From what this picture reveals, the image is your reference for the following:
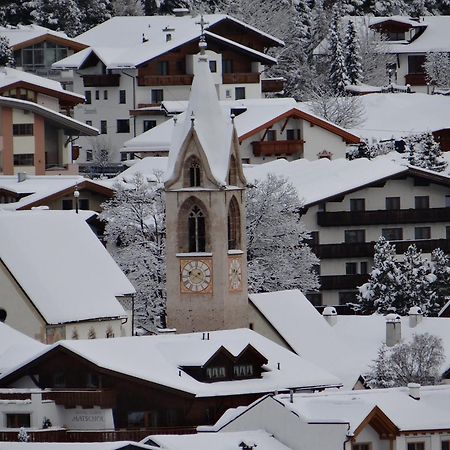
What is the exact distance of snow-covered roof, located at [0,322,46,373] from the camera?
83.6m

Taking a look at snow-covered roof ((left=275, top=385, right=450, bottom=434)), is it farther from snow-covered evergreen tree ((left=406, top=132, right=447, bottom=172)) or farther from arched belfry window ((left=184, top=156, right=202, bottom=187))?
snow-covered evergreen tree ((left=406, top=132, right=447, bottom=172))

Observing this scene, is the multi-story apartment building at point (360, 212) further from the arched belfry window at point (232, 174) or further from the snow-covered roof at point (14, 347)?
the snow-covered roof at point (14, 347)

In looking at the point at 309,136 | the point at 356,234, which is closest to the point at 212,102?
the point at 356,234

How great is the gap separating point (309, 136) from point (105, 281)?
51383mm

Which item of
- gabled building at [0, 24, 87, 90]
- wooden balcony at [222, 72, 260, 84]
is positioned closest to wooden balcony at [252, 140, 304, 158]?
Result: wooden balcony at [222, 72, 260, 84]

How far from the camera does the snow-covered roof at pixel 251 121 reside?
465ft

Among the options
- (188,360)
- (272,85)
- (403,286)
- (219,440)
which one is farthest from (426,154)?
(219,440)

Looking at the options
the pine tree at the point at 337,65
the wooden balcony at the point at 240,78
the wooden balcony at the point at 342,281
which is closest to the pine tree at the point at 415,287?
the wooden balcony at the point at 342,281

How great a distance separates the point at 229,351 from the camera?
277ft

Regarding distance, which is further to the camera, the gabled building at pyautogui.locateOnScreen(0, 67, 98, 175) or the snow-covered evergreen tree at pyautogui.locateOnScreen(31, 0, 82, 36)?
the snow-covered evergreen tree at pyautogui.locateOnScreen(31, 0, 82, 36)

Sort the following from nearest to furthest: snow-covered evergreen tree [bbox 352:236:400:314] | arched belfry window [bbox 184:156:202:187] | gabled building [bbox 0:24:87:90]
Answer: arched belfry window [bbox 184:156:202:187] → snow-covered evergreen tree [bbox 352:236:400:314] → gabled building [bbox 0:24:87:90]

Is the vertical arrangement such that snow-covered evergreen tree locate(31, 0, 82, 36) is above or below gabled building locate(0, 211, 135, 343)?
above

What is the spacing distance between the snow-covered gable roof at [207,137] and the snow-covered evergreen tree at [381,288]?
1923 cm

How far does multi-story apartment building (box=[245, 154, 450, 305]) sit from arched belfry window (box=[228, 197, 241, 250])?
24.2 metres
